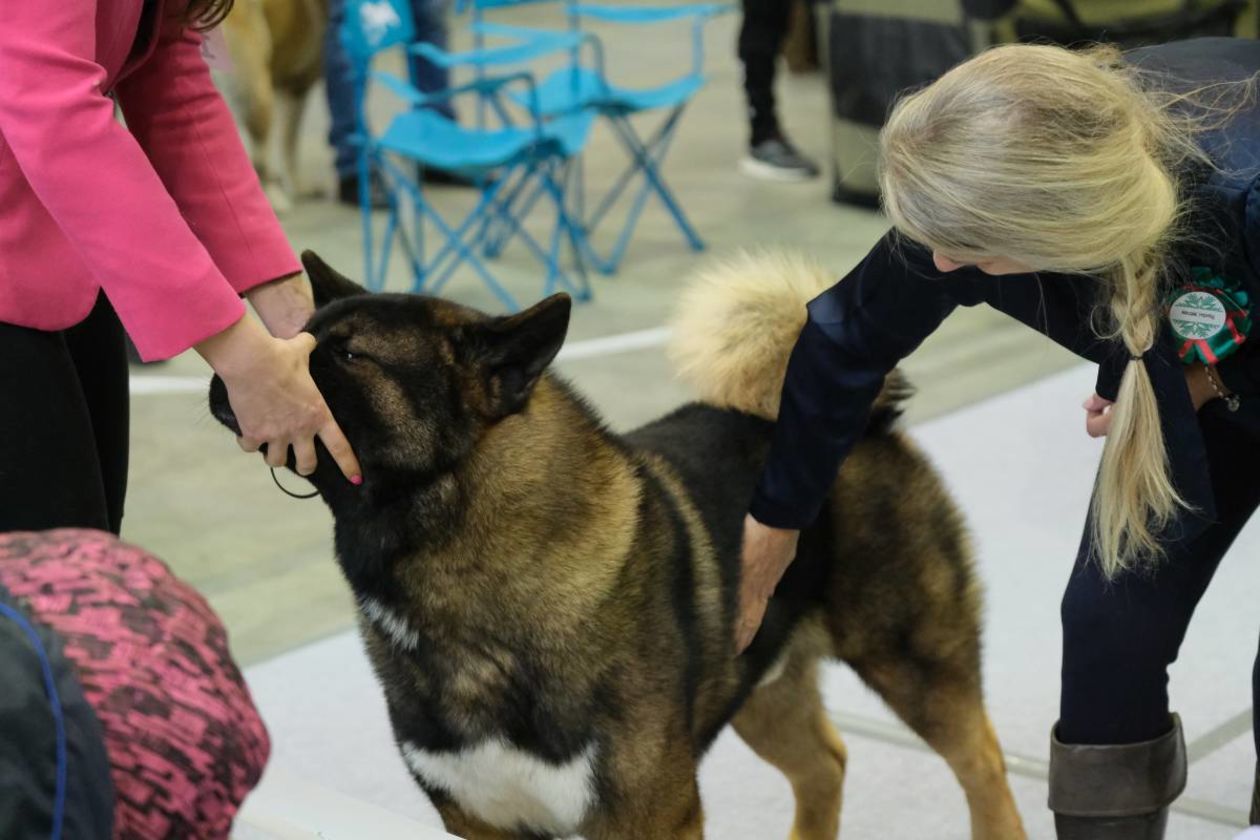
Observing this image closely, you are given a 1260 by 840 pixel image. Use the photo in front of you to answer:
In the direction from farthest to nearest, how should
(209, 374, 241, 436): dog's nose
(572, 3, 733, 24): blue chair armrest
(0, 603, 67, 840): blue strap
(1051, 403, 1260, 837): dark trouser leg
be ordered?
(572, 3, 733, 24): blue chair armrest
(1051, 403, 1260, 837): dark trouser leg
(209, 374, 241, 436): dog's nose
(0, 603, 67, 840): blue strap

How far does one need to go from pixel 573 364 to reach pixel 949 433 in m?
1.30

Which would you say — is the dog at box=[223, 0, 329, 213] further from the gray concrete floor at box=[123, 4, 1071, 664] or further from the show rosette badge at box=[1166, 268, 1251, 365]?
the show rosette badge at box=[1166, 268, 1251, 365]

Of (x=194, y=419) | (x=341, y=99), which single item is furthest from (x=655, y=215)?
(x=194, y=419)

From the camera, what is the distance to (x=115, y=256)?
1.61 meters

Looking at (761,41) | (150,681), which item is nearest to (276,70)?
(761,41)

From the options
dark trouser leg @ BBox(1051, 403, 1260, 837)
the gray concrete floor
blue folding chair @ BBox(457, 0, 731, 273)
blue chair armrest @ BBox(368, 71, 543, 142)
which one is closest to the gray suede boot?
dark trouser leg @ BBox(1051, 403, 1260, 837)

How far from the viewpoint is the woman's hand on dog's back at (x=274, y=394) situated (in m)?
1.67

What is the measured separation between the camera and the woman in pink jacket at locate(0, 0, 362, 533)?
5.12 ft

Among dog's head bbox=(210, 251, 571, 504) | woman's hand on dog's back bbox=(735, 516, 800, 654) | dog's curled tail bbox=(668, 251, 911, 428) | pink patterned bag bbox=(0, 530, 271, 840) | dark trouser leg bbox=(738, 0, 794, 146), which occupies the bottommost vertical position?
dark trouser leg bbox=(738, 0, 794, 146)

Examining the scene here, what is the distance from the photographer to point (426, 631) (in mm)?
1947

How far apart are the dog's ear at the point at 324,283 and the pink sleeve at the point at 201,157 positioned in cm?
5

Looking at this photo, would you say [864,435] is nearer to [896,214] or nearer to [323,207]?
[896,214]

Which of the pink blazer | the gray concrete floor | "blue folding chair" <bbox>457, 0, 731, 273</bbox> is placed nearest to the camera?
the pink blazer

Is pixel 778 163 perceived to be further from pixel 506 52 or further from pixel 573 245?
pixel 506 52
